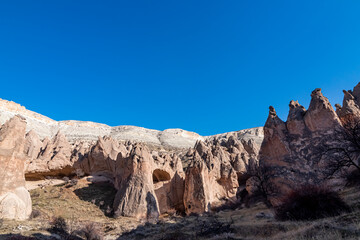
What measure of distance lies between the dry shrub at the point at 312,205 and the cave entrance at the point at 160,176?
19132mm

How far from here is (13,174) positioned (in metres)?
16.0

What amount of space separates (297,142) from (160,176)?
18.7 m

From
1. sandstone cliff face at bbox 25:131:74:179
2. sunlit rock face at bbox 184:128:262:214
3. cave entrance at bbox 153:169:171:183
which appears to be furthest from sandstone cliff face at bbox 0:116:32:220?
sunlit rock face at bbox 184:128:262:214

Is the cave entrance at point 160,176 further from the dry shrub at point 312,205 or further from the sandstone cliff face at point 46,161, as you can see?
the dry shrub at point 312,205

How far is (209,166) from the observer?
33.1 metres

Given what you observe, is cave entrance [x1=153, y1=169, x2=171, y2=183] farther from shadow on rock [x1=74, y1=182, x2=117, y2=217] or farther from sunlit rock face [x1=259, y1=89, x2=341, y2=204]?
sunlit rock face [x1=259, y1=89, x2=341, y2=204]

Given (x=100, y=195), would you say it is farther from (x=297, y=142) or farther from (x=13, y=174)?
(x=297, y=142)

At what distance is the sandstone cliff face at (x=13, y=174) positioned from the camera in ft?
47.7

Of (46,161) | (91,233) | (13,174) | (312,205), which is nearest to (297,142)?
(312,205)

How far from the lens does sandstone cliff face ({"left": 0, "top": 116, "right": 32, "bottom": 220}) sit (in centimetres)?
1453

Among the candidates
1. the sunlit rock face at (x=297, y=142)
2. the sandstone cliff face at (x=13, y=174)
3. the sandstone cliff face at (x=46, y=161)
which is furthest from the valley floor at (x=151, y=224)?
the sunlit rock face at (x=297, y=142)

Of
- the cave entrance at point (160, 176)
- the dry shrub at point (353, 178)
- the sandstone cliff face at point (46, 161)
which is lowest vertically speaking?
the dry shrub at point (353, 178)

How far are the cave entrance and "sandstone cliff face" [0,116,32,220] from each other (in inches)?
660

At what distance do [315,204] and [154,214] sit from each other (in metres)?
15.4
